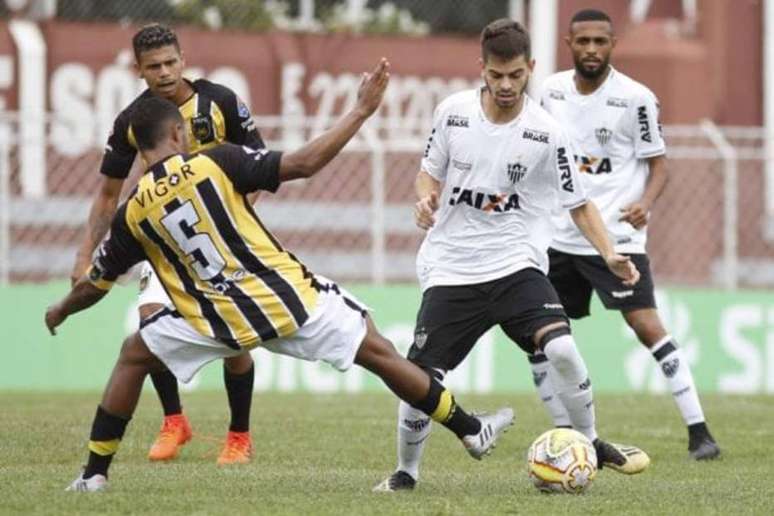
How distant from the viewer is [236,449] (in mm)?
10195

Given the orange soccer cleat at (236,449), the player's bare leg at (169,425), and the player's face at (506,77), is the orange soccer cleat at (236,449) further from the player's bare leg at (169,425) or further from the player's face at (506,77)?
the player's face at (506,77)

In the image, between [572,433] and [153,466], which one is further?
[153,466]

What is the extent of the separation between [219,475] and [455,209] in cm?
165

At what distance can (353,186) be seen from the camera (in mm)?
17859

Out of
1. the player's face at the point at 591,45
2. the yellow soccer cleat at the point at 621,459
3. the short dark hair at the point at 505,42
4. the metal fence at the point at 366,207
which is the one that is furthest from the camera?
the metal fence at the point at 366,207

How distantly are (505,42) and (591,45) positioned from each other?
215cm

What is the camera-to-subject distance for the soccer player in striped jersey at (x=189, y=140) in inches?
390

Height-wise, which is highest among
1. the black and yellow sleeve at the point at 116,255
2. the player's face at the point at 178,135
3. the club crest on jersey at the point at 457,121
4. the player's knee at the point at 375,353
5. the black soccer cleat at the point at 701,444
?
the player's face at the point at 178,135

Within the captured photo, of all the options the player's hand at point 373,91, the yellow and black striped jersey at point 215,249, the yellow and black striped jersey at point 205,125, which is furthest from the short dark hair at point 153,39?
the player's hand at point 373,91

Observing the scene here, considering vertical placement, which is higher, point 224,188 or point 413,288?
point 224,188

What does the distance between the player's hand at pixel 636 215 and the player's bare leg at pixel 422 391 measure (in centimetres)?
222

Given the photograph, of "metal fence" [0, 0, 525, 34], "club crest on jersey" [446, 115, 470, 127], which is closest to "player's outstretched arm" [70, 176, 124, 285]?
"club crest on jersey" [446, 115, 470, 127]

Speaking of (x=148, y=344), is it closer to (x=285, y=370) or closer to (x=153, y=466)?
(x=153, y=466)

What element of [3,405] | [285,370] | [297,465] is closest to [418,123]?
[285,370]
